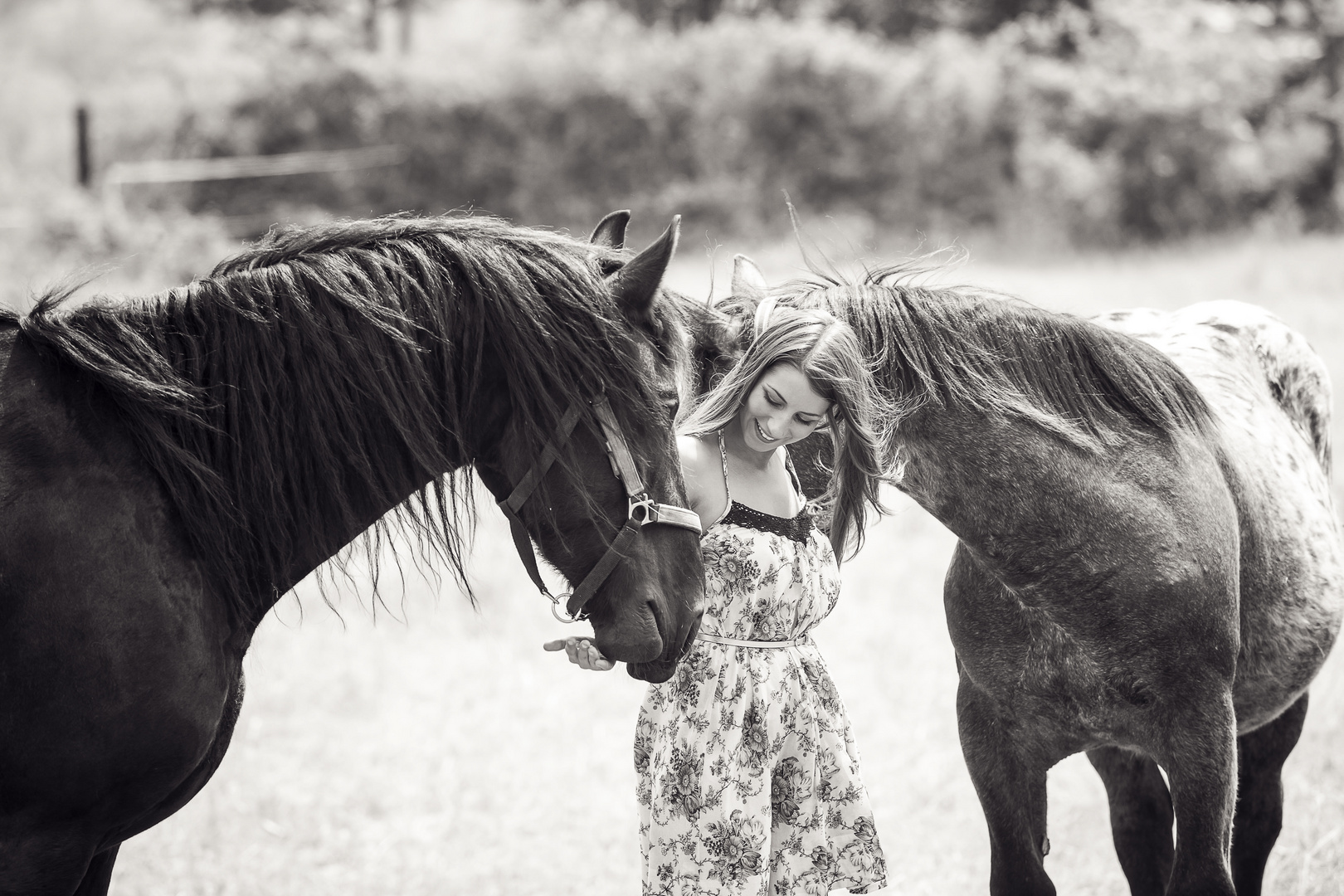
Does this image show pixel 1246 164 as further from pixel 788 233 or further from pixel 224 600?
pixel 224 600

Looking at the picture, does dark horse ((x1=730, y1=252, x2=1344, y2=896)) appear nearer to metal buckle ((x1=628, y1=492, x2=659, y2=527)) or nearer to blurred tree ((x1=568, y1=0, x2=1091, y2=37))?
metal buckle ((x1=628, y1=492, x2=659, y2=527))

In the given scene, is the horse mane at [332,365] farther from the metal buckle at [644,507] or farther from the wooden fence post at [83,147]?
the wooden fence post at [83,147]

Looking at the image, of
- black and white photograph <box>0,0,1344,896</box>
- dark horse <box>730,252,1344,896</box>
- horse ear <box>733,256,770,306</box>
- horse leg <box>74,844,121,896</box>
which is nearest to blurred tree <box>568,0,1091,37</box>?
black and white photograph <box>0,0,1344,896</box>

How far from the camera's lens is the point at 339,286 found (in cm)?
204

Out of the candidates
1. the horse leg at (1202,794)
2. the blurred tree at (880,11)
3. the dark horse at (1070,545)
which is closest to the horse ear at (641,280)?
the dark horse at (1070,545)

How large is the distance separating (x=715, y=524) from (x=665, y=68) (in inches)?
684

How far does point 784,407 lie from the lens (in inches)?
89.0

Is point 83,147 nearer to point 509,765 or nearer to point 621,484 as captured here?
point 509,765

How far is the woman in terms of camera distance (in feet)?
7.79

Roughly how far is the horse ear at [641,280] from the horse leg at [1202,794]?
1441mm

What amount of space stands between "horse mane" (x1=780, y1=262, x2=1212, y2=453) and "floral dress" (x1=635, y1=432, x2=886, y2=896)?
43 centimetres

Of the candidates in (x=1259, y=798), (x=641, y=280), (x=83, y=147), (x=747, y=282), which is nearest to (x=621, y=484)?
→ (x=641, y=280)

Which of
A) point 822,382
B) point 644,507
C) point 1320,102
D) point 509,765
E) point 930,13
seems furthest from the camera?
point 930,13

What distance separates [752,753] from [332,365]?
3.97 ft
